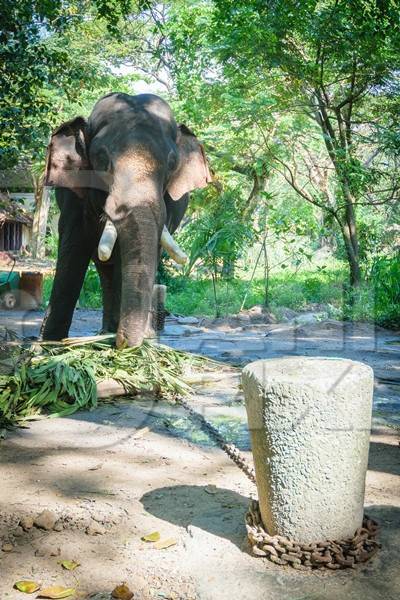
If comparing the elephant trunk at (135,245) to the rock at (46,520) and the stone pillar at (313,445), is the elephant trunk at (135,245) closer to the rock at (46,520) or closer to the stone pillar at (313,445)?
the rock at (46,520)

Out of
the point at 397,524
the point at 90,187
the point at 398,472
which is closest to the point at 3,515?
the point at 397,524

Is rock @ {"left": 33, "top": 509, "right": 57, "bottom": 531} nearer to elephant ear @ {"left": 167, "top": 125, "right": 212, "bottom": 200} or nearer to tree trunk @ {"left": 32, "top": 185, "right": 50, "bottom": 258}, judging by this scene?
elephant ear @ {"left": 167, "top": 125, "right": 212, "bottom": 200}

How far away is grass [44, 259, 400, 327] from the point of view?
11.4m

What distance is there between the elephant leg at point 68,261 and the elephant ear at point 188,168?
100 centimetres

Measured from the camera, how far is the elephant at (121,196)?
18.4 ft

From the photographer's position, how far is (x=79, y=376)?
16.9 ft

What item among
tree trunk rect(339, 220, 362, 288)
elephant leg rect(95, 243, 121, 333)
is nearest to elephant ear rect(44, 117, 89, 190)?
elephant leg rect(95, 243, 121, 333)

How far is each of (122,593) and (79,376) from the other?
9.51 feet

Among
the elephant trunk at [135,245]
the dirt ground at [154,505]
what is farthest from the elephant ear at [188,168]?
the dirt ground at [154,505]

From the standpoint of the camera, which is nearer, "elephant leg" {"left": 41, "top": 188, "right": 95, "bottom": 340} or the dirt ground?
the dirt ground

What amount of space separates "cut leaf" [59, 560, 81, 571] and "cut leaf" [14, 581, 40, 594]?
0.50 ft

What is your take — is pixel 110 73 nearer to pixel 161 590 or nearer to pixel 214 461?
pixel 214 461

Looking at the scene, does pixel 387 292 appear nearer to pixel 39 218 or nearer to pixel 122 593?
pixel 122 593

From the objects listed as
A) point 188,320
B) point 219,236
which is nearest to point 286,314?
point 219,236
